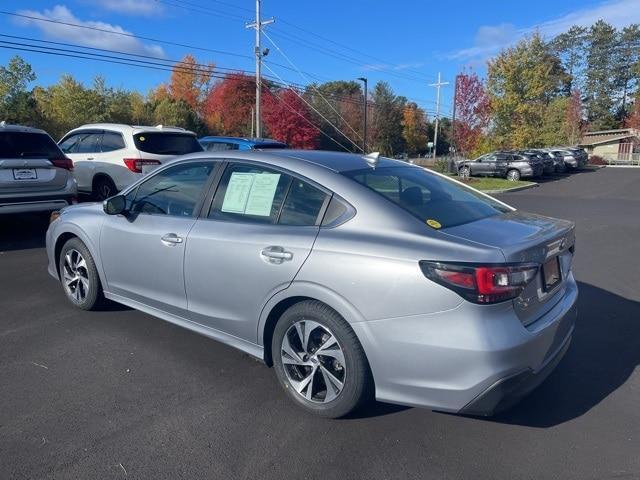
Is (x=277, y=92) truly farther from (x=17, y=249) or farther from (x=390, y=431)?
(x=390, y=431)

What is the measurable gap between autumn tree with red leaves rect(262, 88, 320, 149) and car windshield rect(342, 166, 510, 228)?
4773 cm

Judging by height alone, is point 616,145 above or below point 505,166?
above

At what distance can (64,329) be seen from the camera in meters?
4.48

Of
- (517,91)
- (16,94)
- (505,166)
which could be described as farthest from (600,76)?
(16,94)

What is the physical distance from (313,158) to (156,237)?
4.55ft

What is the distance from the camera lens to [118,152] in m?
10.1

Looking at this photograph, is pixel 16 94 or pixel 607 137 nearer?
pixel 16 94

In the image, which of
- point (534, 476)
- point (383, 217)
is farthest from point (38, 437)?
point (534, 476)

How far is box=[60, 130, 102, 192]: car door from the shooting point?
10562 mm

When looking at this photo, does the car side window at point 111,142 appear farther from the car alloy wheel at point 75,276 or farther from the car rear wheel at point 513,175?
the car rear wheel at point 513,175

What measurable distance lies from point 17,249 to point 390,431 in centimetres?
681

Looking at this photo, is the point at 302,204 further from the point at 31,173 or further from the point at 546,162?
the point at 546,162

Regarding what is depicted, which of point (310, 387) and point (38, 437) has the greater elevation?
point (310, 387)

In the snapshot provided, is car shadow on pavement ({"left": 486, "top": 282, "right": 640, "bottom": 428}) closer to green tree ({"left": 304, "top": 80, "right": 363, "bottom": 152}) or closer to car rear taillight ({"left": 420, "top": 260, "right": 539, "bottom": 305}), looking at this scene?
car rear taillight ({"left": 420, "top": 260, "right": 539, "bottom": 305})
